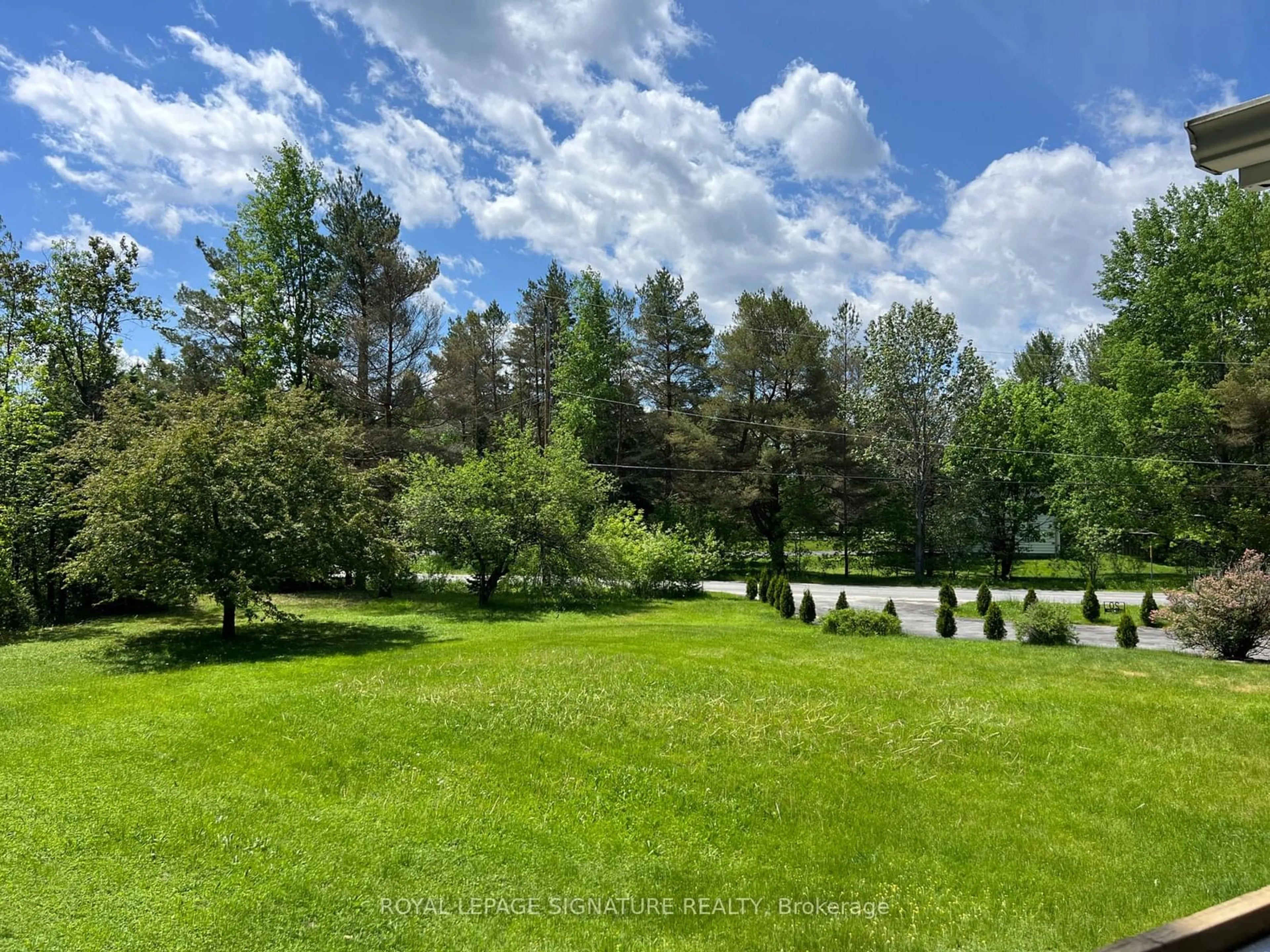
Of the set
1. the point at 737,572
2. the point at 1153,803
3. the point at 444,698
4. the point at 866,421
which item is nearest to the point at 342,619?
the point at 444,698

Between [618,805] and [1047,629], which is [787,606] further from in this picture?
[618,805]

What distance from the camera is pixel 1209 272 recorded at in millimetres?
27328

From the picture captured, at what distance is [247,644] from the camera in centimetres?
1263

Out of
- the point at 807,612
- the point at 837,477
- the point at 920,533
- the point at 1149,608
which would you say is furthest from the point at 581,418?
the point at 1149,608

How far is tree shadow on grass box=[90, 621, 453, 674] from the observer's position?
10977 millimetres

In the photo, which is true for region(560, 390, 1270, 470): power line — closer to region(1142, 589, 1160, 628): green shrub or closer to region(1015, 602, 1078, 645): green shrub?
region(1142, 589, 1160, 628): green shrub

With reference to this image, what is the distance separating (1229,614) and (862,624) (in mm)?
6042

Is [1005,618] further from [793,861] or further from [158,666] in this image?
[158,666]

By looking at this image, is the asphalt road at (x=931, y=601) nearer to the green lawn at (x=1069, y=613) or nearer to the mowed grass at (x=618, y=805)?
the green lawn at (x=1069, y=613)

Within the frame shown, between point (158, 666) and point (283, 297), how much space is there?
19.9 meters

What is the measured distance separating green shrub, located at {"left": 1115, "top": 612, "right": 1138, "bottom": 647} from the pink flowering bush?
0.65 m

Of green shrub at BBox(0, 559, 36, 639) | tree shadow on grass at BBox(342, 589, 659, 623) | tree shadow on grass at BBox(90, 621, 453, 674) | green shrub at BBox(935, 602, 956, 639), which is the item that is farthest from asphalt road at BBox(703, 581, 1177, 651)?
green shrub at BBox(0, 559, 36, 639)

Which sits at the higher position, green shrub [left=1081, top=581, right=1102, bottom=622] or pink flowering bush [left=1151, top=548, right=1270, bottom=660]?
pink flowering bush [left=1151, top=548, right=1270, bottom=660]

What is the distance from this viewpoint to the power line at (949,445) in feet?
81.9
